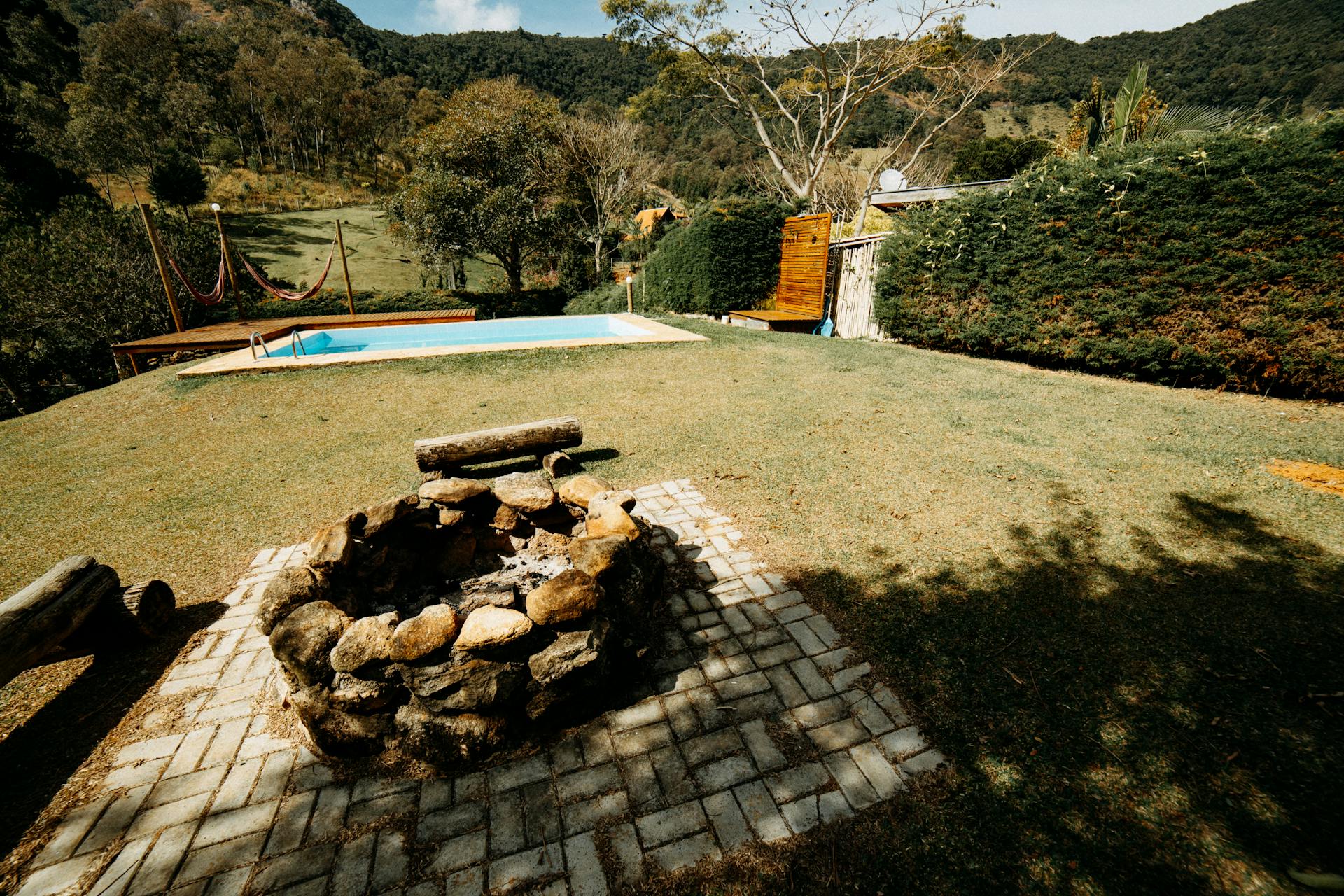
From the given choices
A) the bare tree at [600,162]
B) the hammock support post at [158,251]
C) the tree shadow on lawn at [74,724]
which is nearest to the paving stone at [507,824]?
the tree shadow on lawn at [74,724]

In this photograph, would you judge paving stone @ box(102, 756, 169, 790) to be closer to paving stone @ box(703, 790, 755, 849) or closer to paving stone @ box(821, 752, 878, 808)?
paving stone @ box(703, 790, 755, 849)

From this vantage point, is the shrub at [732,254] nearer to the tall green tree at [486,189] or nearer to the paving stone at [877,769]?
the tall green tree at [486,189]

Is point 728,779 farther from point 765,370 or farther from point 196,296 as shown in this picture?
point 196,296

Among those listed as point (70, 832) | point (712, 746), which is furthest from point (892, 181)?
point (70, 832)

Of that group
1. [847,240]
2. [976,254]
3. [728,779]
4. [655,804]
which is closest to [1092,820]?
[728,779]

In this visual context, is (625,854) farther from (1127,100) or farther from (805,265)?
(1127,100)

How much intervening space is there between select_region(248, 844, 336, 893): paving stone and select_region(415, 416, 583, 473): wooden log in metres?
3.46

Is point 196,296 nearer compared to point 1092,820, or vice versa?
point 1092,820

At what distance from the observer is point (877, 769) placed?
2.39 m

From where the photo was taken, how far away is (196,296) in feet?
35.5

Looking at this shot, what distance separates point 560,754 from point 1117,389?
8.93 meters

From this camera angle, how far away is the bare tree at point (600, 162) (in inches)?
978

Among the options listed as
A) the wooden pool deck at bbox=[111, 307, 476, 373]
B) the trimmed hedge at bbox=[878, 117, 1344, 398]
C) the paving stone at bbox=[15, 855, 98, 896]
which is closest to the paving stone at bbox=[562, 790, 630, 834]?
the paving stone at bbox=[15, 855, 98, 896]

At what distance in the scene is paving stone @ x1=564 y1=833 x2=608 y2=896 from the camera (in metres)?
1.97
